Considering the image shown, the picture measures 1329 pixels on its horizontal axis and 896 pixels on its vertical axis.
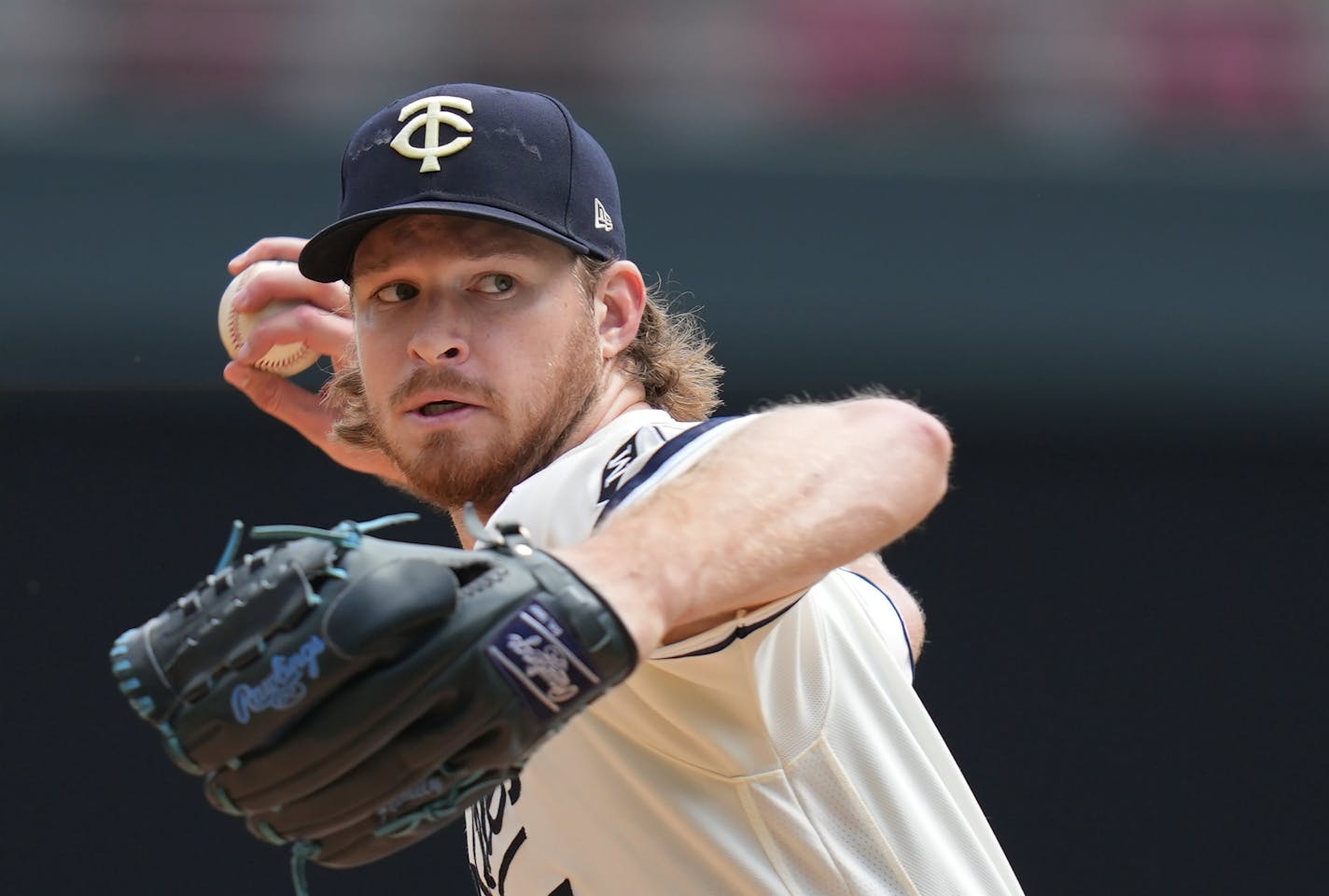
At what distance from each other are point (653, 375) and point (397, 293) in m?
0.46

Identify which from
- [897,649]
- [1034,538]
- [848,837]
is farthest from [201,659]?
[1034,538]

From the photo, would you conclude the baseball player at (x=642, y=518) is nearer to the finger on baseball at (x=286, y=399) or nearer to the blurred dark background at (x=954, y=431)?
the finger on baseball at (x=286, y=399)

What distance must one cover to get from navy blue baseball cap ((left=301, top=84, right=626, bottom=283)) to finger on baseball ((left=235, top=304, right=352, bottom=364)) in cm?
59

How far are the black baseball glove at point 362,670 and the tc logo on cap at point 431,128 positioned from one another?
0.81 meters

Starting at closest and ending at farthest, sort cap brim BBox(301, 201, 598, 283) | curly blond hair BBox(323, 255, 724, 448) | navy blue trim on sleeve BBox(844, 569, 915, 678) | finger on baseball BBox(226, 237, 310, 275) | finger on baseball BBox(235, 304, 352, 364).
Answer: cap brim BBox(301, 201, 598, 283)
navy blue trim on sleeve BBox(844, 569, 915, 678)
curly blond hair BBox(323, 255, 724, 448)
finger on baseball BBox(235, 304, 352, 364)
finger on baseball BBox(226, 237, 310, 275)

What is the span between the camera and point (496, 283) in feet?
6.26

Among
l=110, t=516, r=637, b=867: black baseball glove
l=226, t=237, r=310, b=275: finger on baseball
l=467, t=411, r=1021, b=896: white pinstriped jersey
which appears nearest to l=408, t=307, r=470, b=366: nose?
l=467, t=411, r=1021, b=896: white pinstriped jersey

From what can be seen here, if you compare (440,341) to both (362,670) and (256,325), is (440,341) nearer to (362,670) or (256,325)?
(362,670)

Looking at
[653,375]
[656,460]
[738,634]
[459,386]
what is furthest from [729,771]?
[653,375]

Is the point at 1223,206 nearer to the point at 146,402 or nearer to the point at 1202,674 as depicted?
the point at 1202,674

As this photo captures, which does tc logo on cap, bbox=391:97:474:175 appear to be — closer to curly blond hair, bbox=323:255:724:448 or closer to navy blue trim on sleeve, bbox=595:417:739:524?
curly blond hair, bbox=323:255:724:448

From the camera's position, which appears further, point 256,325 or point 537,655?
point 256,325

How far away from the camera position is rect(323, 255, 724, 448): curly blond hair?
2.24 metres

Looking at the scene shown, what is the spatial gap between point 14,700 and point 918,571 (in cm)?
192
